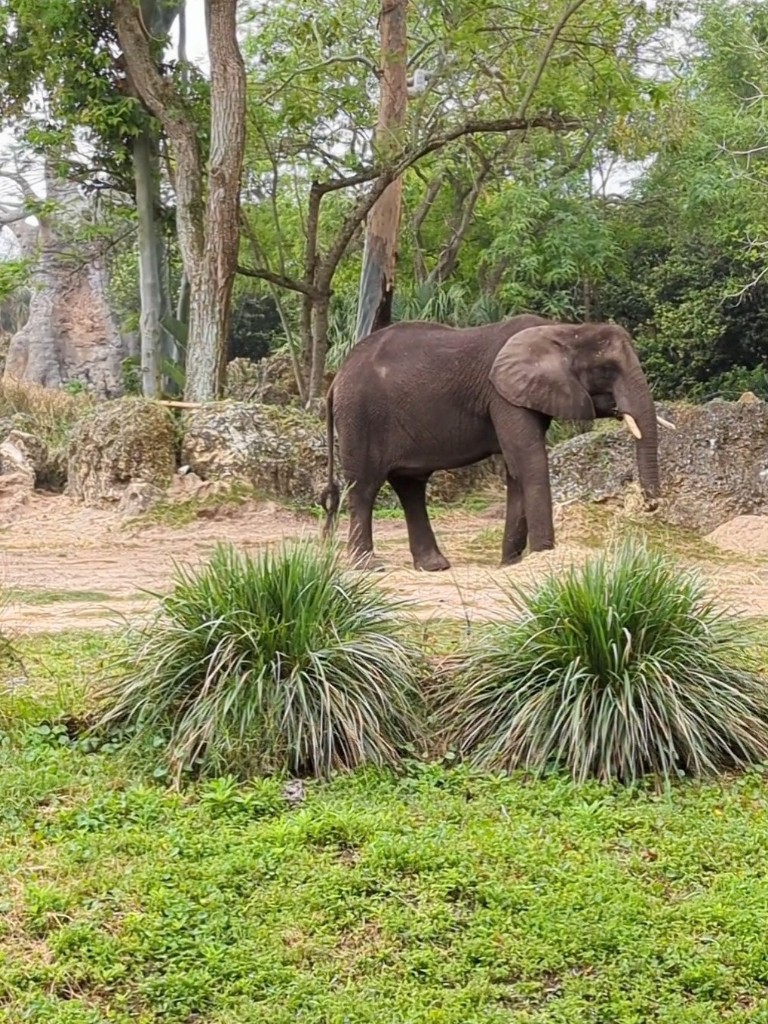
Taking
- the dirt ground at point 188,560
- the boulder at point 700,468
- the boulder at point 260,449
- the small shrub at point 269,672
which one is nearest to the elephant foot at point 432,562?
the dirt ground at point 188,560

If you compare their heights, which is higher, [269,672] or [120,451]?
[120,451]

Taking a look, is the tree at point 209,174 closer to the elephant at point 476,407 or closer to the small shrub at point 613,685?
the elephant at point 476,407

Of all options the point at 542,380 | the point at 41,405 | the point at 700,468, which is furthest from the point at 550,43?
the point at 41,405

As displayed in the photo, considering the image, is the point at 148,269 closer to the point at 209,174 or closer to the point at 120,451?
the point at 209,174

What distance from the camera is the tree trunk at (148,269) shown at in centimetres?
1970

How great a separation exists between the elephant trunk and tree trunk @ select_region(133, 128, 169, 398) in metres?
10.3

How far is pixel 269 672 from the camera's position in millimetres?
5996

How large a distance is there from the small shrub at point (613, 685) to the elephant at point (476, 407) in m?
4.33

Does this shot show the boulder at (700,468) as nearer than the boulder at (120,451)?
Yes

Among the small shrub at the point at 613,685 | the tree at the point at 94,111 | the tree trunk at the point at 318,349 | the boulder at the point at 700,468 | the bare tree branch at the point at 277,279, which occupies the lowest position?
the small shrub at the point at 613,685

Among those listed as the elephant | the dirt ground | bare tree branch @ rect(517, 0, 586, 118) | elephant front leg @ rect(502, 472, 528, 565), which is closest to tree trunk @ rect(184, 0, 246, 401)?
the dirt ground

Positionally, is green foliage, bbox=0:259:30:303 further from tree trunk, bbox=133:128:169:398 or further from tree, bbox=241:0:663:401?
tree, bbox=241:0:663:401

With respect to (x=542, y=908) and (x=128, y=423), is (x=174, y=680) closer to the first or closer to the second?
(x=542, y=908)

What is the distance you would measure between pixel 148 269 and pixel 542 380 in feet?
35.8
